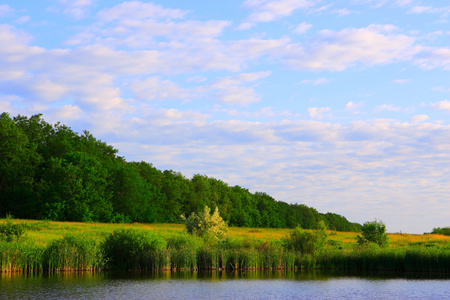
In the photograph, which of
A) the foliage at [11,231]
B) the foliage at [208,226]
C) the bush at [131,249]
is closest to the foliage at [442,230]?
the foliage at [208,226]

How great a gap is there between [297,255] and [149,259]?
46.5 ft

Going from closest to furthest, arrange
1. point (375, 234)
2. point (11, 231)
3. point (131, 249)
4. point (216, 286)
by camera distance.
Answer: point (216, 286) < point (131, 249) < point (11, 231) < point (375, 234)

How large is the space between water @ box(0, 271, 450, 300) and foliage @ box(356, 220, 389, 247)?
1292cm

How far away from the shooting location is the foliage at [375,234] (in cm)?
5069

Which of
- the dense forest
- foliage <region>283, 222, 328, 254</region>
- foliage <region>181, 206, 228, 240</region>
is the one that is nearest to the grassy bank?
foliage <region>283, 222, 328, 254</region>

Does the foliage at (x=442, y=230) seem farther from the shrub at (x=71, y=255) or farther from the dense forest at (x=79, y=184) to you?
the shrub at (x=71, y=255)

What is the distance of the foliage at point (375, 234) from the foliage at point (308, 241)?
217 inches

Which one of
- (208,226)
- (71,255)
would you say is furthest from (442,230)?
(71,255)

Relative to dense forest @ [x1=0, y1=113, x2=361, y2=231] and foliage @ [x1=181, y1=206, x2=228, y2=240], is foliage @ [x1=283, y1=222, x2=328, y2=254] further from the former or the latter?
dense forest @ [x1=0, y1=113, x2=361, y2=231]

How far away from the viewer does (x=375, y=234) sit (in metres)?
51.1

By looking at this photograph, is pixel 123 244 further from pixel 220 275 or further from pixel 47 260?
pixel 220 275

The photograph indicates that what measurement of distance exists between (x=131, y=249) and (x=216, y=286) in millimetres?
13681

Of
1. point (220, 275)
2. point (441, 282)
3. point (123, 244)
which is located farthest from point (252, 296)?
point (123, 244)

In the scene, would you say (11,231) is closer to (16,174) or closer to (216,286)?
(216,286)
